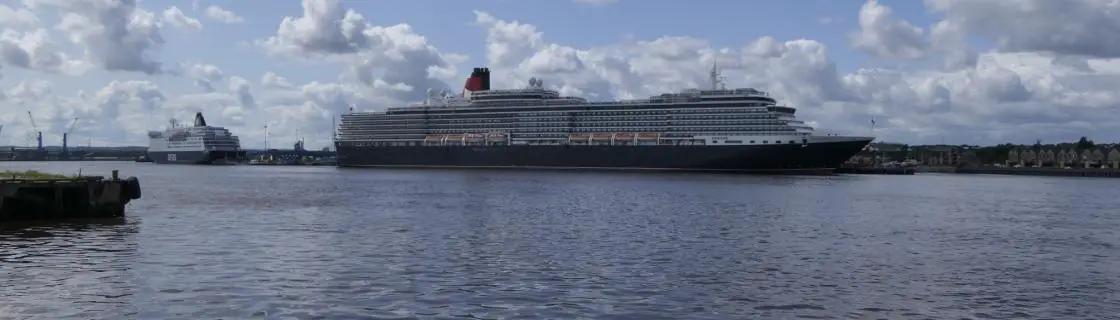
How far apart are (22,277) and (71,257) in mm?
3507

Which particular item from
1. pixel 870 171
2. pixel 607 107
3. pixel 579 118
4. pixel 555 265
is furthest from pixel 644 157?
pixel 555 265

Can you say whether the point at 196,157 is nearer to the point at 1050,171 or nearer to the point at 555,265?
the point at 1050,171

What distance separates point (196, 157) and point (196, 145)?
2.34m

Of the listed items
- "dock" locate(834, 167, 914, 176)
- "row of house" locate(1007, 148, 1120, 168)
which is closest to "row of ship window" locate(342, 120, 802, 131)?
"dock" locate(834, 167, 914, 176)

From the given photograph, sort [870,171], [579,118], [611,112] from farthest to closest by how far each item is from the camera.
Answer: [870,171] < [579,118] < [611,112]

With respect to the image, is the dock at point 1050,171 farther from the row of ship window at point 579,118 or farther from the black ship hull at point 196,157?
the black ship hull at point 196,157

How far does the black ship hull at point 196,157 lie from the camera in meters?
181

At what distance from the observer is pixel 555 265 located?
23562 mm

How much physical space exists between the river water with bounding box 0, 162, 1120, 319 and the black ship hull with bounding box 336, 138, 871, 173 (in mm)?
58032

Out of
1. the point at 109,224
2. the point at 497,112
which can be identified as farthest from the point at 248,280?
the point at 497,112

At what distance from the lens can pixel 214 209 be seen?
1688 inches

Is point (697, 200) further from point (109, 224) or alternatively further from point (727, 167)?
point (727, 167)

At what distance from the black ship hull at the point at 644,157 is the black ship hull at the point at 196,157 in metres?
65.1

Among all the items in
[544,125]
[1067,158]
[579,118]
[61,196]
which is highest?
[579,118]
